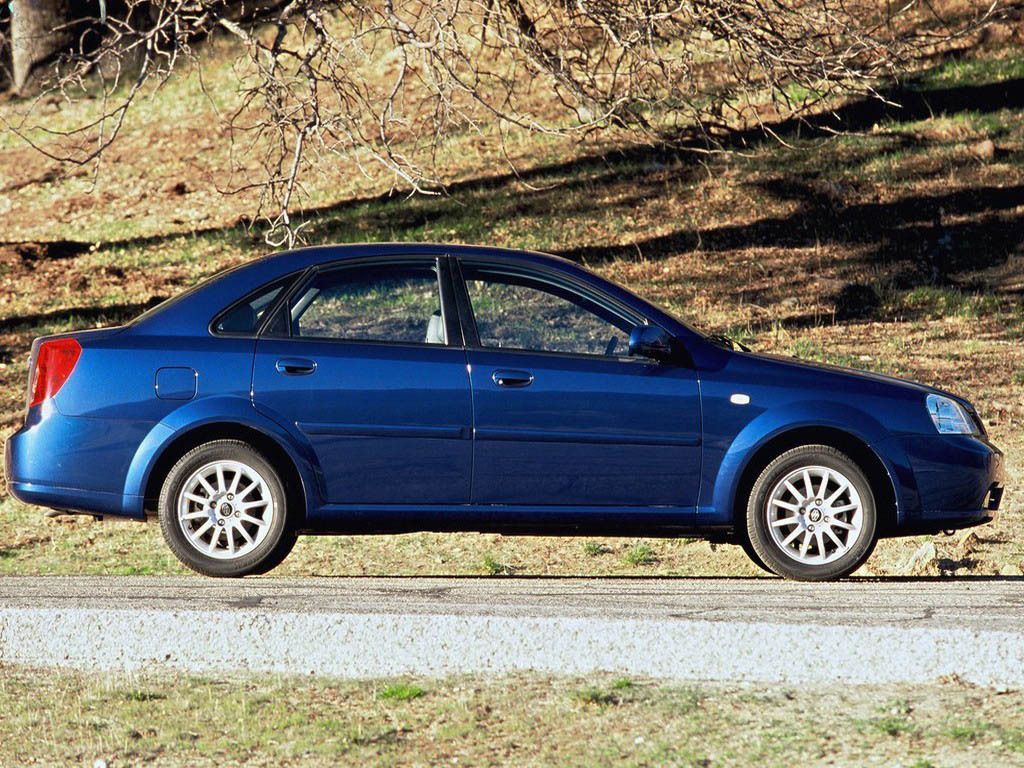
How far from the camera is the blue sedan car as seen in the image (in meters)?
7.16

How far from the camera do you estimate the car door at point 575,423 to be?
283 inches

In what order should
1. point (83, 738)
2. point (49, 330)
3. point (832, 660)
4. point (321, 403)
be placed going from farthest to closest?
point (49, 330) < point (321, 403) < point (832, 660) < point (83, 738)

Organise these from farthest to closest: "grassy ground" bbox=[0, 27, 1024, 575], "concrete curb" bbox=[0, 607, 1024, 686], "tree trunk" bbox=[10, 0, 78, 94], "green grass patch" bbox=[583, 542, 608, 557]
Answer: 1. "tree trunk" bbox=[10, 0, 78, 94]
2. "grassy ground" bbox=[0, 27, 1024, 575]
3. "green grass patch" bbox=[583, 542, 608, 557]
4. "concrete curb" bbox=[0, 607, 1024, 686]

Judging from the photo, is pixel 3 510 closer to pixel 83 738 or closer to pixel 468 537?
pixel 468 537

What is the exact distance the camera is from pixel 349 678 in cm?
587

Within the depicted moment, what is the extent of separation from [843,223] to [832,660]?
15.0 m

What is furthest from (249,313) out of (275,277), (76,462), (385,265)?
(76,462)

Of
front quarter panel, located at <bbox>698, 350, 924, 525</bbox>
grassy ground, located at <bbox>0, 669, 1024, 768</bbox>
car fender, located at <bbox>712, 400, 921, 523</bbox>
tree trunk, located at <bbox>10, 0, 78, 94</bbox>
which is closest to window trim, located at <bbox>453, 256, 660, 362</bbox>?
front quarter panel, located at <bbox>698, 350, 924, 525</bbox>

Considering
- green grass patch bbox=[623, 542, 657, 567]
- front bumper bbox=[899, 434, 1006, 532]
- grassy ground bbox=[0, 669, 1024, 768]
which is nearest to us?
grassy ground bbox=[0, 669, 1024, 768]

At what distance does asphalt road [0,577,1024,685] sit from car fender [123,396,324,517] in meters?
0.74

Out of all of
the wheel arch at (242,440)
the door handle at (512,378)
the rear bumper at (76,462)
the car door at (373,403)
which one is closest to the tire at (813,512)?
the door handle at (512,378)

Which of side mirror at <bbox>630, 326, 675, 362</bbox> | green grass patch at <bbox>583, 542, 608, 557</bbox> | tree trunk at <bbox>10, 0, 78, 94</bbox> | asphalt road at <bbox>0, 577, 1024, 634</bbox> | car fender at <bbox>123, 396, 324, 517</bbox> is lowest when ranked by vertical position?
asphalt road at <bbox>0, 577, 1024, 634</bbox>

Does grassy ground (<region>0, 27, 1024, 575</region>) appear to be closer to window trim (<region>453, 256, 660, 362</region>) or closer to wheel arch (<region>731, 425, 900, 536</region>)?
wheel arch (<region>731, 425, 900, 536</region>)

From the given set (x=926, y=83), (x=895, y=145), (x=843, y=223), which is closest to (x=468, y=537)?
(x=843, y=223)
